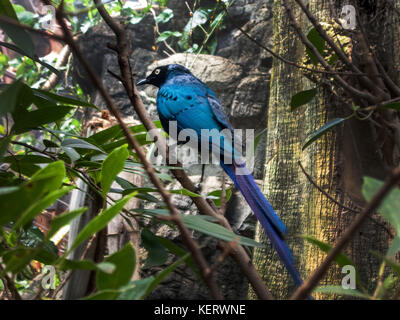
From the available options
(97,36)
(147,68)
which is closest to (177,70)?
(147,68)

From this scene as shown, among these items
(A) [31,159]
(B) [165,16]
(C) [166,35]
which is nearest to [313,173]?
(A) [31,159]

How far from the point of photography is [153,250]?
0.46 m

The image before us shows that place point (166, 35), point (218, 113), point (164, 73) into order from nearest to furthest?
point (218, 113) < point (164, 73) < point (166, 35)

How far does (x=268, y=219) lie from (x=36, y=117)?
368mm

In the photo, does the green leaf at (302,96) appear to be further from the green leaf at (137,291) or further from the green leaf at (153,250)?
the green leaf at (137,291)

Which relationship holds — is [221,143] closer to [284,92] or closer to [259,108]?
[284,92]

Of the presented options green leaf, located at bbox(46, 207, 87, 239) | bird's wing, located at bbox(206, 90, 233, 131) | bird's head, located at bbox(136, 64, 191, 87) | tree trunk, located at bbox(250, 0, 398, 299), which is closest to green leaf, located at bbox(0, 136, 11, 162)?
green leaf, located at bbox(46, 207, 87, 239)

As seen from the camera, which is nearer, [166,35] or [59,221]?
[59,221]

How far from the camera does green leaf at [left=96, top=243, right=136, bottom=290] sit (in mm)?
269

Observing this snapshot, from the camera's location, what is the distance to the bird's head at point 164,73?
1.25m

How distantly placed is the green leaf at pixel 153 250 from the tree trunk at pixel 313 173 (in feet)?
2.87

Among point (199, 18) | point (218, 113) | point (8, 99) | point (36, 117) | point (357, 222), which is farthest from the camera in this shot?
point (199, 18)

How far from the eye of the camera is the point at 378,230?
1319 millimetres

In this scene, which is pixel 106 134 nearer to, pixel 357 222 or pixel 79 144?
pixel 79 144
